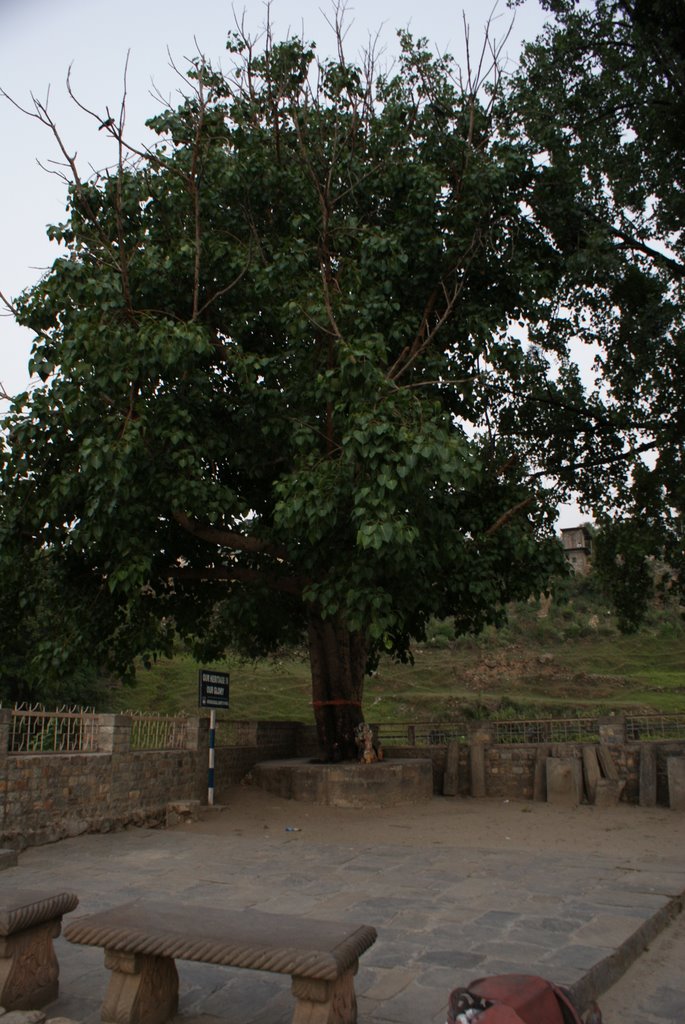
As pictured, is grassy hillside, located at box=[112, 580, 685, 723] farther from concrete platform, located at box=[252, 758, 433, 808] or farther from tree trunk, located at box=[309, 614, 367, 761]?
concrete platform, located at box=[252, 758, 433, 808]

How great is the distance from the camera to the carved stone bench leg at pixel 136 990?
4102 millimetres

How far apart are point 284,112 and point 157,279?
4149mm

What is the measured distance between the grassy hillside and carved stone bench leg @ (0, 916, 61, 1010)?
1788 cm

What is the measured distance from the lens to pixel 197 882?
744 cm

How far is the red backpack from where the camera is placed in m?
2.83

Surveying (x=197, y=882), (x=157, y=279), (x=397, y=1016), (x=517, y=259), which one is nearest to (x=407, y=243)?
(x=517, y=259)

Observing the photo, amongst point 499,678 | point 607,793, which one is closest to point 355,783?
point 607,793

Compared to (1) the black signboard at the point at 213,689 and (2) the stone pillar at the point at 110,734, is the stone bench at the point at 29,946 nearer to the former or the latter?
(2) the stone pillar at the point at 110,734

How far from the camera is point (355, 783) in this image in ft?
42.5

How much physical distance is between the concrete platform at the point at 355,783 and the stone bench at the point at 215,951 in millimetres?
8758

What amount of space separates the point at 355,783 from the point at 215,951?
373 inches

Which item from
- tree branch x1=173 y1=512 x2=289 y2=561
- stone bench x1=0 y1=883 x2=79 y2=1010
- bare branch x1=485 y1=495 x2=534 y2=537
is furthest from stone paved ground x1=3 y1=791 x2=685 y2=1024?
bare branch x1=485 y1=495 x2=534 y2=537

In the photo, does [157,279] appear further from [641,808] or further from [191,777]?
[641,808]

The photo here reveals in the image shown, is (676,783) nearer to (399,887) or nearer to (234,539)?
(399,887)
